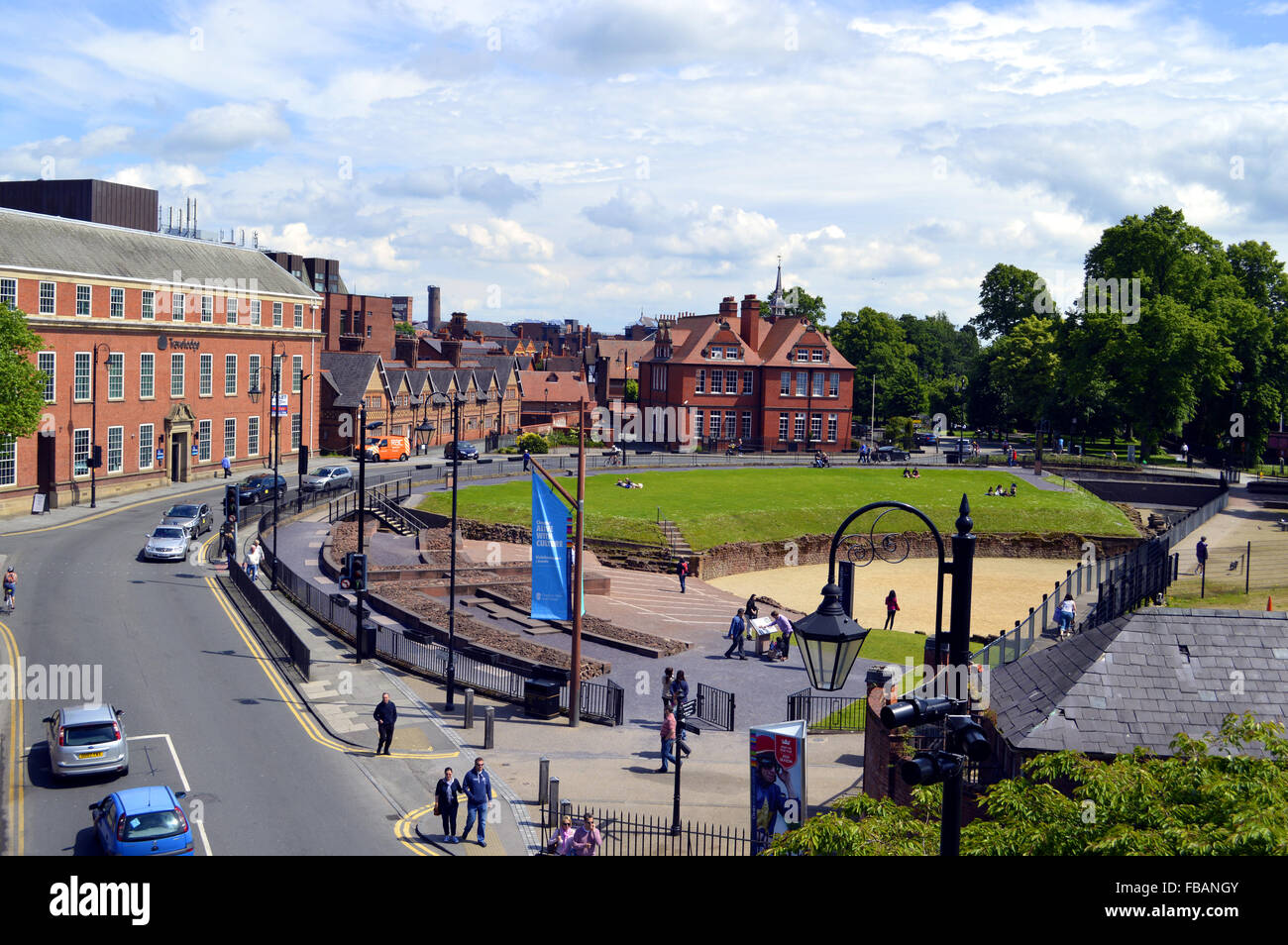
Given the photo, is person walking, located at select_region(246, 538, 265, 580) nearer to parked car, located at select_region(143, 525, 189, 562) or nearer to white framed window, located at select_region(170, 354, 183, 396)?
parked car, located at select_region(143, 525, 189, 562)

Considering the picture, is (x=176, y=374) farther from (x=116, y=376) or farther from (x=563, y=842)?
(x=563, y=842)

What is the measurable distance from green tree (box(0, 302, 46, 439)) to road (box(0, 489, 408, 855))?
553 cm

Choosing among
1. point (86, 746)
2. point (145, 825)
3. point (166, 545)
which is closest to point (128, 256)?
point (166, 545)

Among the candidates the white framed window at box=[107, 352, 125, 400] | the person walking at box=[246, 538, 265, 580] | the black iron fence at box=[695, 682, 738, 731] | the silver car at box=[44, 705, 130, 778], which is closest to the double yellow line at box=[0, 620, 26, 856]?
the silver car at box=[44, 705, 130, 778]

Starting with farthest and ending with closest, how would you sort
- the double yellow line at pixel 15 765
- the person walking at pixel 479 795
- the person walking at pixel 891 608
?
the person walking at pixel 891 608 → the person walking at pixel 479 795 → the double yellow line at pixel 15 765

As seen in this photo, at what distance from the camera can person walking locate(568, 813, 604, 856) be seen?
1783 centimetres

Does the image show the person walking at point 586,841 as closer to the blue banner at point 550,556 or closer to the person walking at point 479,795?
the person walking at point 479,795

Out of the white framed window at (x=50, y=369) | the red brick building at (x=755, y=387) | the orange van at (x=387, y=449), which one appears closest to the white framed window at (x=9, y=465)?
the white framed window at (x=50, y=369)

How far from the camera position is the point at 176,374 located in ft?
213

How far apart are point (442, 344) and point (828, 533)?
5973 cm

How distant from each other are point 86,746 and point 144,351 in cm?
4559

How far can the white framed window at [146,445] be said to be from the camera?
2447 inches

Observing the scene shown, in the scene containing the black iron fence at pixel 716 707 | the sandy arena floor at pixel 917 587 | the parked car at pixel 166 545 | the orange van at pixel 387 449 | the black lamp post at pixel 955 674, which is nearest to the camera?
the black lamp post at pixel 955 674

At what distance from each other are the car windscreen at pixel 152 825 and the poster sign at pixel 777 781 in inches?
386
